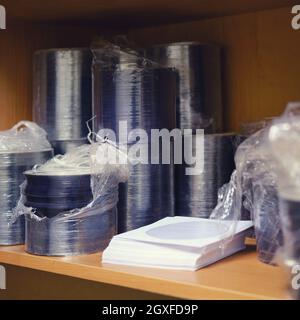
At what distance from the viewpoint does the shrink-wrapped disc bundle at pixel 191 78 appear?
1027 mm

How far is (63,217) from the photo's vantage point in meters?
0.85

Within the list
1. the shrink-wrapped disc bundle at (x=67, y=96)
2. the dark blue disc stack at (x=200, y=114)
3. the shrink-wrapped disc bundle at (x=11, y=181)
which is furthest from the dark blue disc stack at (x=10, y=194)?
the dark blue disc stack at (x=200, y=114)

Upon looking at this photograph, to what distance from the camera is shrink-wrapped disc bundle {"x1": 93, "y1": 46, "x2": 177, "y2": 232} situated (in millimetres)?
922

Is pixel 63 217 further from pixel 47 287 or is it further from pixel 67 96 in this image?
pixel 47 287

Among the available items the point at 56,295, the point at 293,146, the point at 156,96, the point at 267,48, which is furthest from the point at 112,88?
the point at 56,295

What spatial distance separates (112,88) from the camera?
3.09 ft

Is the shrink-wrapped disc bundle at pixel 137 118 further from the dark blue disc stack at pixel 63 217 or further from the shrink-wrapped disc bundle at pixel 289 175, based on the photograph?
the shrink-wrapped disc bundle at pixel 289 175

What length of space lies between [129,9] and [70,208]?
1.39 feet

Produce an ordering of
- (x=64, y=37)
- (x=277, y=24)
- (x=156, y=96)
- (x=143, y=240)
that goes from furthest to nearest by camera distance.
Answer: (x=64, y=37), (x=277, y=24), (x=156, y=96), (x=143, y=240)

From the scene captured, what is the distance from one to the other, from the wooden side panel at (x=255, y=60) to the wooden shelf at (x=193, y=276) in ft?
1.10

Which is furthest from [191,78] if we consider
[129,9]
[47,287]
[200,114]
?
[47,287]

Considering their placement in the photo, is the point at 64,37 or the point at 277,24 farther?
the point at 64,37
